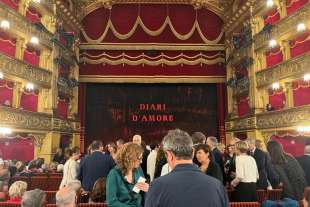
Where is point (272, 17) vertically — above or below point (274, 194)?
above

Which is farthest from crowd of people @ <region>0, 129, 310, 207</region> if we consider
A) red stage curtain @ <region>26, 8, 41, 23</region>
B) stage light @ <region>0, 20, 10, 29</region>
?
red stage curtain @ <region>26, 8, 41, 23</region>

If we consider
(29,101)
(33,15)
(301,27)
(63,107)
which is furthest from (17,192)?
(63,107)

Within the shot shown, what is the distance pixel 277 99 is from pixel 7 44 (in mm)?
11433

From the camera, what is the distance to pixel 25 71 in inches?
424

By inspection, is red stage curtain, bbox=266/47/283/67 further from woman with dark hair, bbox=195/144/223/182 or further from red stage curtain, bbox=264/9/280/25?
woman with dark hair, bbox=195/144/223/182

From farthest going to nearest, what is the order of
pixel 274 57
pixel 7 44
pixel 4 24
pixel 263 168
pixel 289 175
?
pixel 274 57, pixel 7 44, pixel 4 24, pixel 263 168, pixel 289 175

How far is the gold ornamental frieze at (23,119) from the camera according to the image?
933cm

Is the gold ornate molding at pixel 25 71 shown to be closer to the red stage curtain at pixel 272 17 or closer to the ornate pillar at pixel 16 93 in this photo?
the ornate pillar at pixel 16 93

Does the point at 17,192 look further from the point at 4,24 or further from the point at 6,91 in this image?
the point at 6,91

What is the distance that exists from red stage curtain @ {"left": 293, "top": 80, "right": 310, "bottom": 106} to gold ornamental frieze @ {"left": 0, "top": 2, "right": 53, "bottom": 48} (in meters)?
10.5

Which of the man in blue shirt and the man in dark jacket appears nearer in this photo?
the man in blue shirt

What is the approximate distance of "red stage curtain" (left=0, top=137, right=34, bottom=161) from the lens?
473 inches

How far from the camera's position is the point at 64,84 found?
45.0 ft

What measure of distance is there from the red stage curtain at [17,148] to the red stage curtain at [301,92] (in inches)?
445
